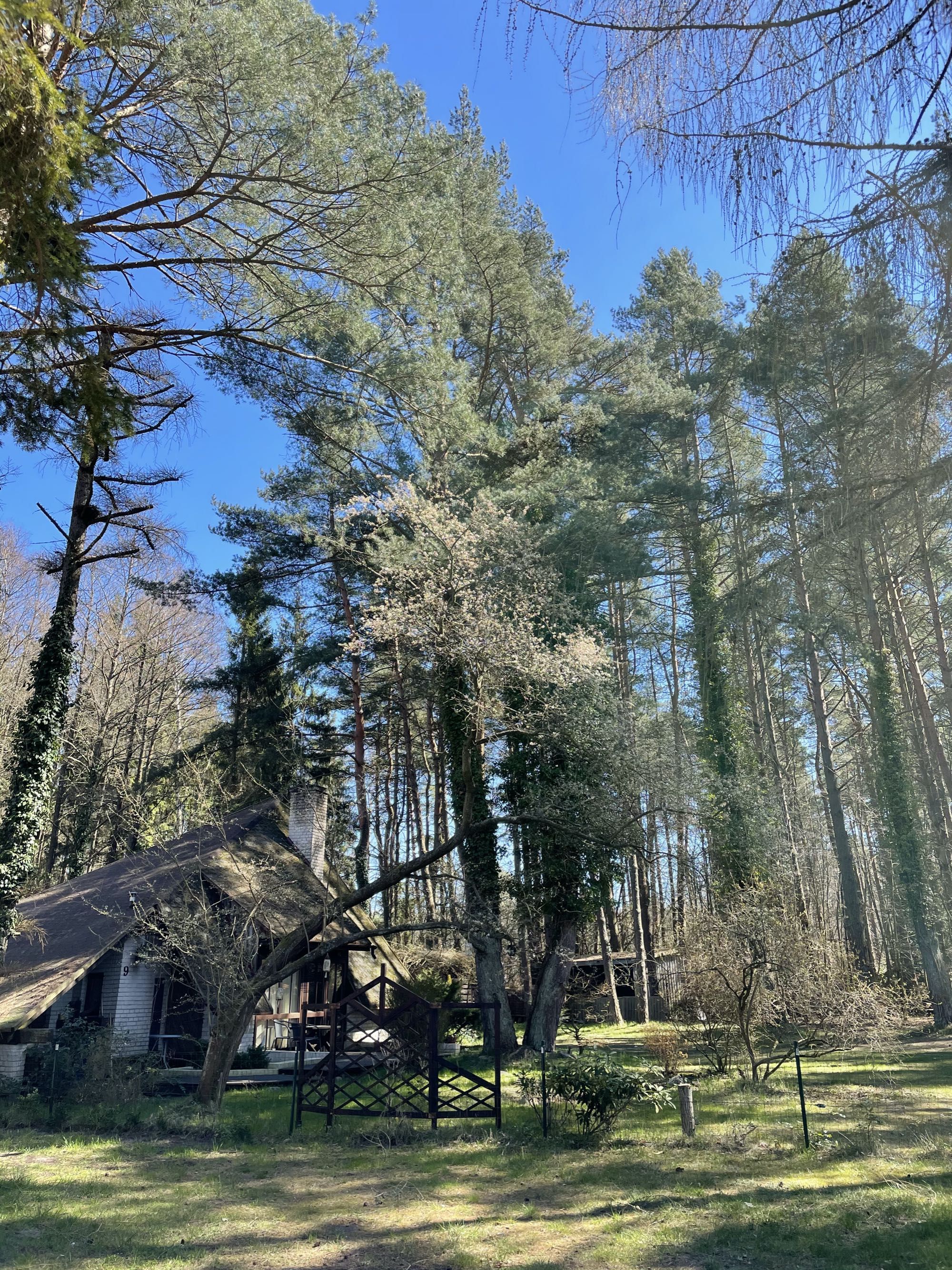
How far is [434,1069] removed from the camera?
34.8 feet

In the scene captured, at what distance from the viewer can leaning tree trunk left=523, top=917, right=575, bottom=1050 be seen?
17125mm

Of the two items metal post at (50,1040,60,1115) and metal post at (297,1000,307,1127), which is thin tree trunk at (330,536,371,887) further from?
metal post at (297,1000,307,1127)

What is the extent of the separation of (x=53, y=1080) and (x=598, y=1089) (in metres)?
8.06

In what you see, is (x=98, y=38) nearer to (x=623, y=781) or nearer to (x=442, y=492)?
(x=442, y=492)

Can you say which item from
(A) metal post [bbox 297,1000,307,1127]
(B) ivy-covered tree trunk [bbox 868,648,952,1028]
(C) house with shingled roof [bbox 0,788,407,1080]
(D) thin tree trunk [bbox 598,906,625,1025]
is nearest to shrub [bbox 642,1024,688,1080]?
(C) house with shingled roof [bbox 0,788,407,1080]

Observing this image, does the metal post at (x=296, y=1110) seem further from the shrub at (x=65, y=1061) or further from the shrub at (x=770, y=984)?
the shrub at (x=770, y=984)

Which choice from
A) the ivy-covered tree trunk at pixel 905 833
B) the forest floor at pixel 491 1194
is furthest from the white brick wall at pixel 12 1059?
the ivy-covered tree trunk at pixel 905 833

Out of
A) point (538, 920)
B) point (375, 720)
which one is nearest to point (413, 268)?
point (538, 920)

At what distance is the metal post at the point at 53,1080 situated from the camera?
1169 centimetres

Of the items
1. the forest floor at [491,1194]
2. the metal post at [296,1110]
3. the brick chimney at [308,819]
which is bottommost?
the forest floor at [491,1194]

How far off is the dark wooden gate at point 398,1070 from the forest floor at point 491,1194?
32 cm

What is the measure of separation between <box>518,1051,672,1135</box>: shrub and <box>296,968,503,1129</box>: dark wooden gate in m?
0.84

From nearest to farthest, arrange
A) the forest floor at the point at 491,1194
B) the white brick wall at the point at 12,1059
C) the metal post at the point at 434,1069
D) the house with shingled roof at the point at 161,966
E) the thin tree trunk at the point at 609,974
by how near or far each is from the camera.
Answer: the forest floor at the point at 491,1194, the metal post at the point at 434,1069, the white brick wall at the point at 12,1059, the house with shingled roof at the point at 161,966, the thin tree trunk at the point at 609,974

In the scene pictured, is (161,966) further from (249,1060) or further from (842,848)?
(842,848)
